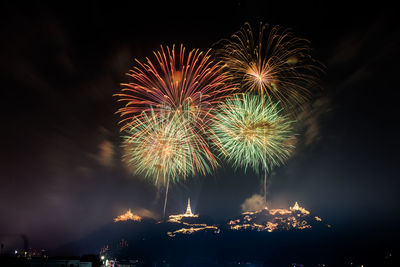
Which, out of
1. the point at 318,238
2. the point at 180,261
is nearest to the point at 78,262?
the point at 180,261

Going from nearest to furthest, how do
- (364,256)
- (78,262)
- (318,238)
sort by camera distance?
1. (78,262)
2. (364,256)
3. (318,238)

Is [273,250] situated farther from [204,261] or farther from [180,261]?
[180,261]

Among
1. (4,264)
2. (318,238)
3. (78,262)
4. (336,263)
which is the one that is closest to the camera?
(4,264)

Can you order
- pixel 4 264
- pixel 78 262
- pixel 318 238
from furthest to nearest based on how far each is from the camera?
pixel 318 238 < pixel 78 262 < pixel 4 264

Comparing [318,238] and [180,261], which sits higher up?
[318,238]

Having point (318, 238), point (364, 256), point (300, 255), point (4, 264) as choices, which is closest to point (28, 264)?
point (4, 264)

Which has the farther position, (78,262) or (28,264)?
(78,262)

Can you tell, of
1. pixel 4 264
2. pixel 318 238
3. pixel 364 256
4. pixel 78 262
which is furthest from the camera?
pixel 318 238

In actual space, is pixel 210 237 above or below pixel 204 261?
above

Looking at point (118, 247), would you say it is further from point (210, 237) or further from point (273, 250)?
point (273, 250)
